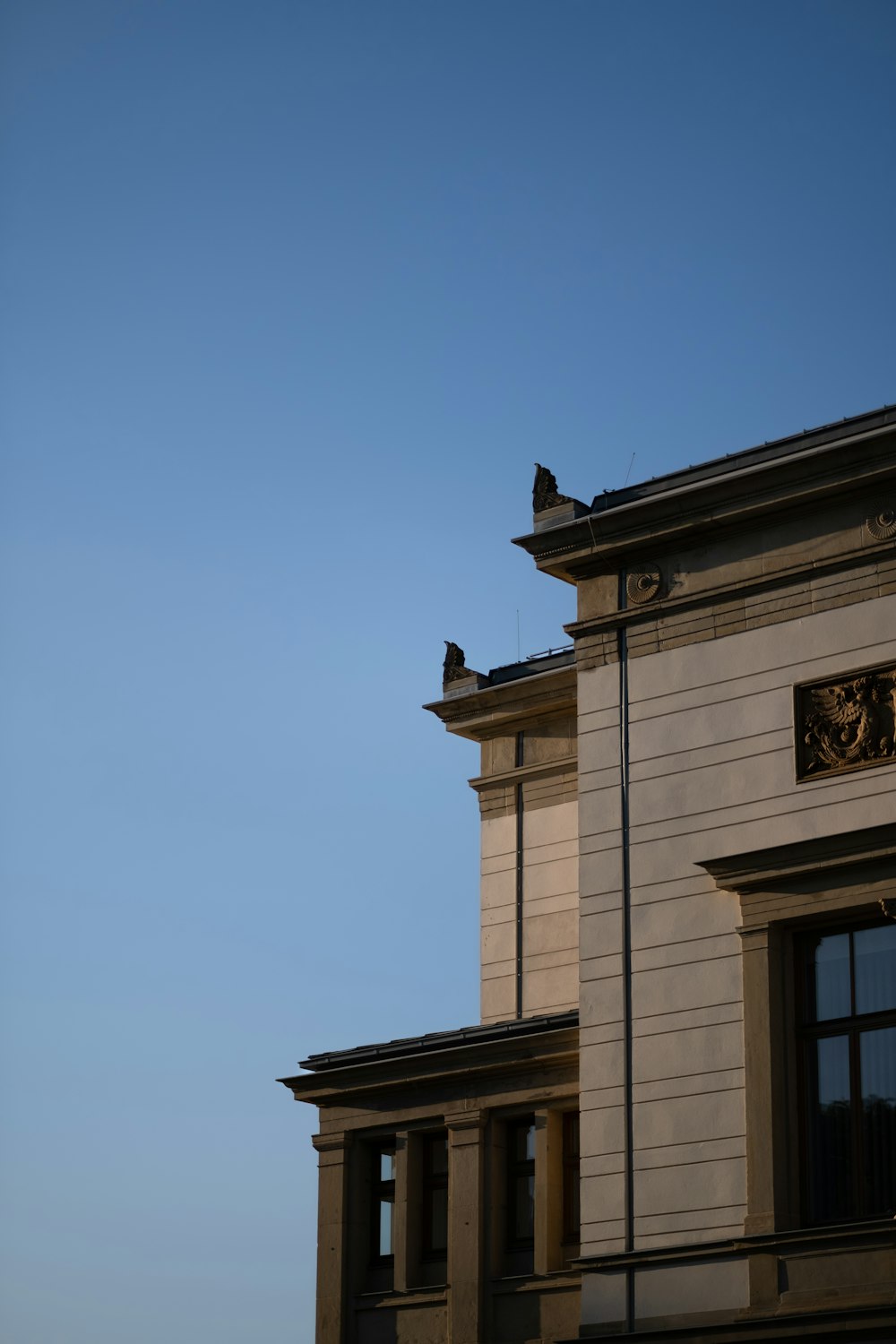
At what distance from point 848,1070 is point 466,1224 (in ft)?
20.3

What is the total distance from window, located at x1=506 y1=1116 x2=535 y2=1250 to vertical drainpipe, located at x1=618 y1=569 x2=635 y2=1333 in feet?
9.11

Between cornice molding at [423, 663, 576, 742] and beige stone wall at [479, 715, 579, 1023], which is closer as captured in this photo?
beige stone wall at [479, 715, 579, 1023]

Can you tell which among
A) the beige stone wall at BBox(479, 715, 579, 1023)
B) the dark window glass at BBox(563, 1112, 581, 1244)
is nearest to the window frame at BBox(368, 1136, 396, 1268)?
the dark window glass at BBox(563, 1112, 581, 1244)

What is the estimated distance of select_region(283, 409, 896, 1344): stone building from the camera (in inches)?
891

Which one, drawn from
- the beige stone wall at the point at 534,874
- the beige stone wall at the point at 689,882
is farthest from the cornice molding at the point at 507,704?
the beige stone wall at the point at 689,882

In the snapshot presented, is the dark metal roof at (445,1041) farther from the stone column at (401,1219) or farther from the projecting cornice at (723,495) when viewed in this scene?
the projecting cornice at (723,495)

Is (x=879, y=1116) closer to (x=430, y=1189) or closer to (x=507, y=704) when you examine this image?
(x=430, y=1189)

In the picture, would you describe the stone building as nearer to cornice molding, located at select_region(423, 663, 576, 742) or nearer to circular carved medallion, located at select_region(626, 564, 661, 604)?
circular carved medallion, located at select_region(626, 564, 661, 604)

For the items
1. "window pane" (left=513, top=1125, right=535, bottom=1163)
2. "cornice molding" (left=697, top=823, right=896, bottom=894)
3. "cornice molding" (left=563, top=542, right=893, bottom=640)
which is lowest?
"window pane" (left=513, top=1125, right=535, bottom=1163)

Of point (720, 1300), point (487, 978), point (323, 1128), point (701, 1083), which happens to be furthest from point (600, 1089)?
point (487, 978)

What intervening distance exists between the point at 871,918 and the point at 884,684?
2669 millimetres

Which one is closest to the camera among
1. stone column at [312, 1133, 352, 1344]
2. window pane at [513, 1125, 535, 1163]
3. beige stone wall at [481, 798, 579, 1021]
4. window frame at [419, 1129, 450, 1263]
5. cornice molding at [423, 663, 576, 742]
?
window pane at [513, 1125, 535, 1163]

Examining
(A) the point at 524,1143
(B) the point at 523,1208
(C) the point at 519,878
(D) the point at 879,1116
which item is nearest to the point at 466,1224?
(B) the point at 523,1208

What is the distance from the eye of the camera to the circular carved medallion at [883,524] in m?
24.0
